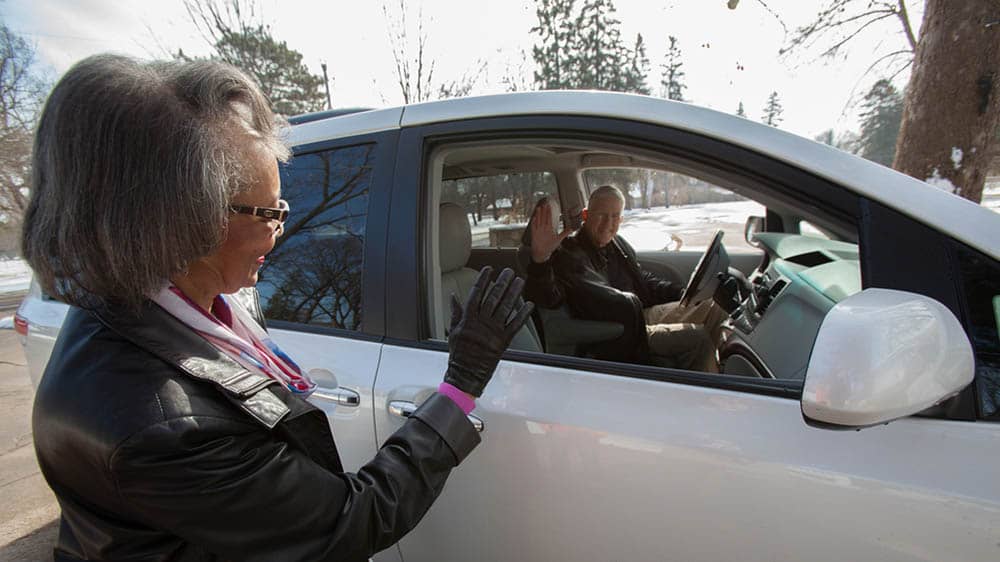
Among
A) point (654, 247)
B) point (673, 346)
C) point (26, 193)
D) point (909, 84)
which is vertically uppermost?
point (909, 84)

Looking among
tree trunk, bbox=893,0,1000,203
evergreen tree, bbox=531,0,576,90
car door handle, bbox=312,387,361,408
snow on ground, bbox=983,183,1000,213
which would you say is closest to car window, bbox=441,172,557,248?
car door handle, bbox=312,387,361,408

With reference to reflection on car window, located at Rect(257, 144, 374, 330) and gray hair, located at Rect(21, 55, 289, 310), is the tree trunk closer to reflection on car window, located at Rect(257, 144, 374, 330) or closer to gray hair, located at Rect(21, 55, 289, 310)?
reflection on car window, located at Rect(257, 144, 374, 330)

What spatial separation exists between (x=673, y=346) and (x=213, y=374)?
7.04ft

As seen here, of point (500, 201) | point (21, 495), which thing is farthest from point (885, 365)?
point (21, 495)

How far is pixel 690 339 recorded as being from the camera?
242cm

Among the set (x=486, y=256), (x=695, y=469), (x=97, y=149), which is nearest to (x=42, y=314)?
(x=97, y=149)

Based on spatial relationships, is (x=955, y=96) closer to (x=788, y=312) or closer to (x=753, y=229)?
(x=753, y=229)

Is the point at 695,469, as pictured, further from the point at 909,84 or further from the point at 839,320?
the point at 909,84

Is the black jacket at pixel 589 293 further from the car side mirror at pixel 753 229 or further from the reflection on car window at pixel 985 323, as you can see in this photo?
the reflection on car window at pixel 985 323

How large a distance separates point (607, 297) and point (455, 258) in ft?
3.30

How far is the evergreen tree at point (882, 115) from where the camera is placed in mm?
6570

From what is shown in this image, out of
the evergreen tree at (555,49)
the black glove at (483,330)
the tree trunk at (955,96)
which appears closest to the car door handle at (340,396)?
the black glove at (483,330)

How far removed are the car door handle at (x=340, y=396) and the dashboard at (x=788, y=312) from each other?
3.98 feet

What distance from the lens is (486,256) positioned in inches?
102
